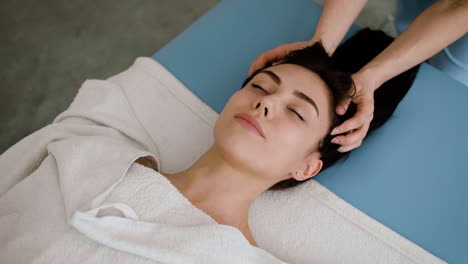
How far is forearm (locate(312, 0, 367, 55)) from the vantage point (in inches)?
45.3

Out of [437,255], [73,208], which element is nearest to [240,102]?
[73,208]

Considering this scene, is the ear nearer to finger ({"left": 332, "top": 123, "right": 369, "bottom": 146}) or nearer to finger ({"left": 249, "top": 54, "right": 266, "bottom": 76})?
finger ({"left": 332, "top": 123, "right": 369, "bottom": 146})

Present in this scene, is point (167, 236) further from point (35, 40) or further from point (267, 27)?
point (35, 40)

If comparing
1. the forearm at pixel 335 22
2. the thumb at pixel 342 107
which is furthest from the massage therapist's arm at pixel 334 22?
the thumb at pixel 342 107

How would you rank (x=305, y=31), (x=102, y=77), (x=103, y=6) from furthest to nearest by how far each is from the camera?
(x=103, y=6)
(x=102, y=77)
(x=305, y=31)

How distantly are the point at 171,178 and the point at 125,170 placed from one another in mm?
158

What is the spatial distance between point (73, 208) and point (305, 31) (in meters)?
1.07

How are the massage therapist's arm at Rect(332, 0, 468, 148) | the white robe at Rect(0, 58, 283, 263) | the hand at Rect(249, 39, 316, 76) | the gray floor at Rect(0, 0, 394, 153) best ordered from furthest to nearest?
the gray floor at Rect(0, 0, 394, 153)
the hand at Rect(249, 39, 316, 76)
the massage therapist's arm at Rect(332, 0, 468, 148)
the white robe at Rect(0, 58, 283, 263)

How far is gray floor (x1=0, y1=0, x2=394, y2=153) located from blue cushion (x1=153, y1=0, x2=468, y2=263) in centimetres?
74

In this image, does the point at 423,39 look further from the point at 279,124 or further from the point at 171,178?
the point at 171,178

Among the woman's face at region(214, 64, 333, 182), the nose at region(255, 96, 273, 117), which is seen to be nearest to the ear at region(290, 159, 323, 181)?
the woman's face at region(214, 64, 333, 182)

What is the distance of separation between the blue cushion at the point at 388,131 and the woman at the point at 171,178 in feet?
0.57

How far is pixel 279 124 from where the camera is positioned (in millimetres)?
871

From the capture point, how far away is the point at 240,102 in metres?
0.93
